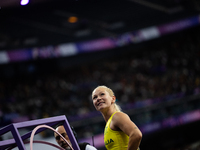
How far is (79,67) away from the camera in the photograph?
21812mm

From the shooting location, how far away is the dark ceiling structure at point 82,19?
60.6 ft

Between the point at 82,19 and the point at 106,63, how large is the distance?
12.8 feet

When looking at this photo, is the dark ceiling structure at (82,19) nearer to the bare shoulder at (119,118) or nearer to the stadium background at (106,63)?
the stadium background at (106,63)

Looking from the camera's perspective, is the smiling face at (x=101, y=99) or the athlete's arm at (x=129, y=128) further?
the smiling face at (x=101, y=99)

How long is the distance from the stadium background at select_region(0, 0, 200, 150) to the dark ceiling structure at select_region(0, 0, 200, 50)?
71 mm

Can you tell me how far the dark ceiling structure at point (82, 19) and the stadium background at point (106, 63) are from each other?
71 millimetres

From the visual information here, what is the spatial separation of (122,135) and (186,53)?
1745cm

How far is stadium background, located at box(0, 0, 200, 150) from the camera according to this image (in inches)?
537

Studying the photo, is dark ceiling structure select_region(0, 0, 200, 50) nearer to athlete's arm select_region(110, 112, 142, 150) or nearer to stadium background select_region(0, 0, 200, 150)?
stadium background select_region(0, 0, 200, 150)

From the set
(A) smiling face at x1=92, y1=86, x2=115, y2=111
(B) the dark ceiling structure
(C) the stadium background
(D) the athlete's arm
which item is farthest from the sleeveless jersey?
(B) the dark ceiling structure

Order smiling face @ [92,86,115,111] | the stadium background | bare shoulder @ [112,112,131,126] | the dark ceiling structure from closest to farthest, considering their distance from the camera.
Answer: bare shoulder @ [112,112,131,126], smiling face @ [92,86,115,111], the stadium background, the dark ceiling structure

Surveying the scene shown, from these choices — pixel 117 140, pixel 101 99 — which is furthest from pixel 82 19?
pixel 117 140

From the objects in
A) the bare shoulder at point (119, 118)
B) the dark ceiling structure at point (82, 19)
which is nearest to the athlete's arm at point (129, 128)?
the bare shoulder at point (119, 118)

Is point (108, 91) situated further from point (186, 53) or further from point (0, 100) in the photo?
point (186, 53)
